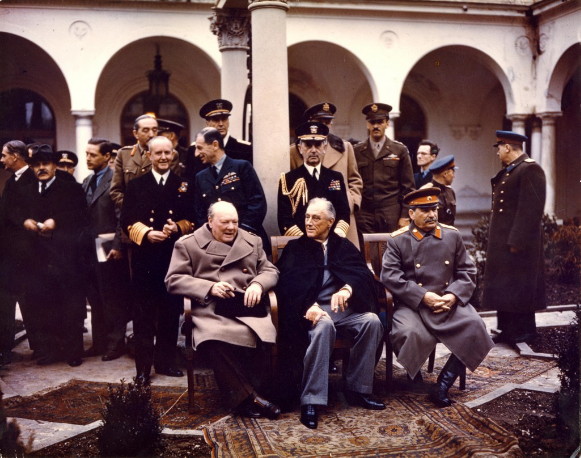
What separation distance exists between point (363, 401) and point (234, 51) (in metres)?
4.94

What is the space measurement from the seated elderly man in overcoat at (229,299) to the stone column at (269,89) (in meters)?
1.19

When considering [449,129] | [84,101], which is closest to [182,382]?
[84,101]

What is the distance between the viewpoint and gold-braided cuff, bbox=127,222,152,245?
5.86 metres

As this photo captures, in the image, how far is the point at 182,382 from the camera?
238 inches

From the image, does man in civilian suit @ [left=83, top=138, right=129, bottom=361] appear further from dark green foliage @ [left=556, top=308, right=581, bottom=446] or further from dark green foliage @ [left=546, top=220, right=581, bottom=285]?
dark green foliage @ [left=546, top=220, right=581, bottom=285]

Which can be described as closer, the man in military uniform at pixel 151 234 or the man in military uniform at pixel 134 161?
the man in military uniform at pixel 151 234

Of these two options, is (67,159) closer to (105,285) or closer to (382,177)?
(105,285)

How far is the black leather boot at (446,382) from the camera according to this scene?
17.1ft

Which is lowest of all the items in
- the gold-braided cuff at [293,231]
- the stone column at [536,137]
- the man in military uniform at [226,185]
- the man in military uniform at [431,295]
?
the man in military uniform at [431,295]

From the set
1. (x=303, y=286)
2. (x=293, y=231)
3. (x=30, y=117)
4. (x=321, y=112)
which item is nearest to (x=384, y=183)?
(x=321, y=112)

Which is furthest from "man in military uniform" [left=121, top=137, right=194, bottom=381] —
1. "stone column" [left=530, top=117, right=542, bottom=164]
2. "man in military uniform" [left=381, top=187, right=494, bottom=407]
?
"stone column" [left=530, top=117, right=542, bottom=164]

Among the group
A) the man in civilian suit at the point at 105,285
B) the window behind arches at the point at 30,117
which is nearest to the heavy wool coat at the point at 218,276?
the man in civilian suit at the point at 105,285

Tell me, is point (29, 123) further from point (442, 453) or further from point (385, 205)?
point (442, 453)

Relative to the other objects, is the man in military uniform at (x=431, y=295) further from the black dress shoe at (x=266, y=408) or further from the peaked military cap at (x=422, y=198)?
the black dress shoe at (x=266, y=408)
